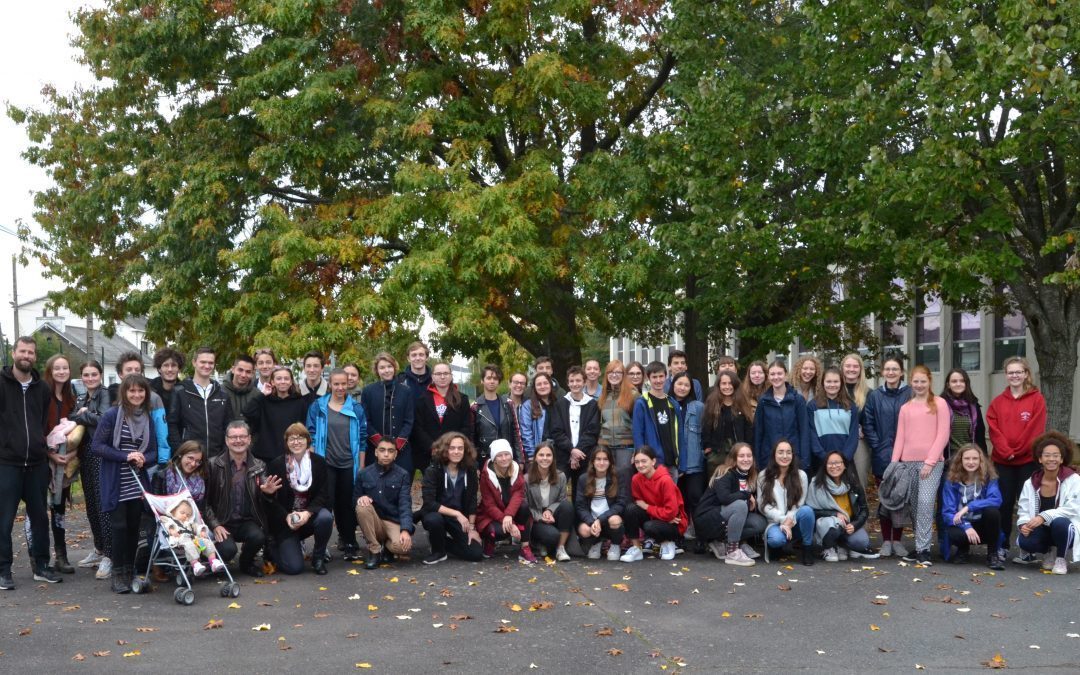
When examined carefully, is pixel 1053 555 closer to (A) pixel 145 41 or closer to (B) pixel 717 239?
(B) pixel 717 239

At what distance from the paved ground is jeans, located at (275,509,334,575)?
22 cm

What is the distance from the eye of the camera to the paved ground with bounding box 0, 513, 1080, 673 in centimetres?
676

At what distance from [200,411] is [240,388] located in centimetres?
64

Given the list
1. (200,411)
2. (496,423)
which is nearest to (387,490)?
(496,423)

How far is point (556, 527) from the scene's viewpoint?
1041 centimetres

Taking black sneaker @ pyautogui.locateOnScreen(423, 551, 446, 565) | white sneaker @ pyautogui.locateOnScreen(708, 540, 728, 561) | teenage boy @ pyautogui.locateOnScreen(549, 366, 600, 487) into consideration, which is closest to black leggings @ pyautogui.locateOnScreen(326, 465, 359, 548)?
black sneaker @ pyautogui.locateOnScreen(423, 551, 446, 565)

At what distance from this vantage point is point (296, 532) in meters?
9.70

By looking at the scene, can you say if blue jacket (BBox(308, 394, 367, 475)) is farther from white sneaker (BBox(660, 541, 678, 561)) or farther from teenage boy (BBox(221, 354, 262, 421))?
white sneaker (BBox(660, 541, 678, 561))

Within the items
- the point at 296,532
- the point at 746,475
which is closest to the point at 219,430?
the point at 296,532

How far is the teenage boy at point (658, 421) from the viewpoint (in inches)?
431

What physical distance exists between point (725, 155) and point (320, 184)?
660cm

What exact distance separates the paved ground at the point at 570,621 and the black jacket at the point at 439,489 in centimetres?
62

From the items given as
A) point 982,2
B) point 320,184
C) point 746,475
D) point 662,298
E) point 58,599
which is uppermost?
point 982,2

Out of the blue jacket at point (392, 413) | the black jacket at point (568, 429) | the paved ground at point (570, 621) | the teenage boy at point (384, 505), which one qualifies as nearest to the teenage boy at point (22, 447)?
the paved ground at point (570, 621)
